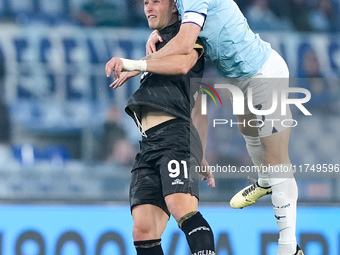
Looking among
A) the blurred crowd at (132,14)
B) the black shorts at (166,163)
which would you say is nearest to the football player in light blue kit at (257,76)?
the black shorts at (166,163)

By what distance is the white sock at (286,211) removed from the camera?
3859 millimetres

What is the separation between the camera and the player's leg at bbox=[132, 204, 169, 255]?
11.4 ft

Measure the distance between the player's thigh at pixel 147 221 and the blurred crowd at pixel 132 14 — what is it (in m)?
2.63

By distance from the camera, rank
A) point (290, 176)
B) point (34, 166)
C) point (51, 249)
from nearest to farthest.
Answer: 1. point (290, 176)
2. point (51, 249)
3. point (34, 166)

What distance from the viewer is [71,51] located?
5727 millimetres

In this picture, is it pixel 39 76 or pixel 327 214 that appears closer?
pixel 327 214

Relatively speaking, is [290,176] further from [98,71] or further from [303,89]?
[98,71]

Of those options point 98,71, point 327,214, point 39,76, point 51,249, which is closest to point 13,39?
point 39,76

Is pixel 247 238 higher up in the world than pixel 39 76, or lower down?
lower down

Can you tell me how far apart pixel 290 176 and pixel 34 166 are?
2.38 metres

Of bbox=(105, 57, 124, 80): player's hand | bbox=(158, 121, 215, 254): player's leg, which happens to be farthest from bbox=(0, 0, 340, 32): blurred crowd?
bbox=(105, 57, 124, 80): player's hand

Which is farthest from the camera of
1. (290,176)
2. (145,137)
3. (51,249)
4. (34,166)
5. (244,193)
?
(34,166)

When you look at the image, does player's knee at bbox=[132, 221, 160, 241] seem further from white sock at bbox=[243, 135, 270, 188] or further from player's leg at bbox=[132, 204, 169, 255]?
white sock at bbox=[243, 135, 270, 188]

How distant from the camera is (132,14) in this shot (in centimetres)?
586
